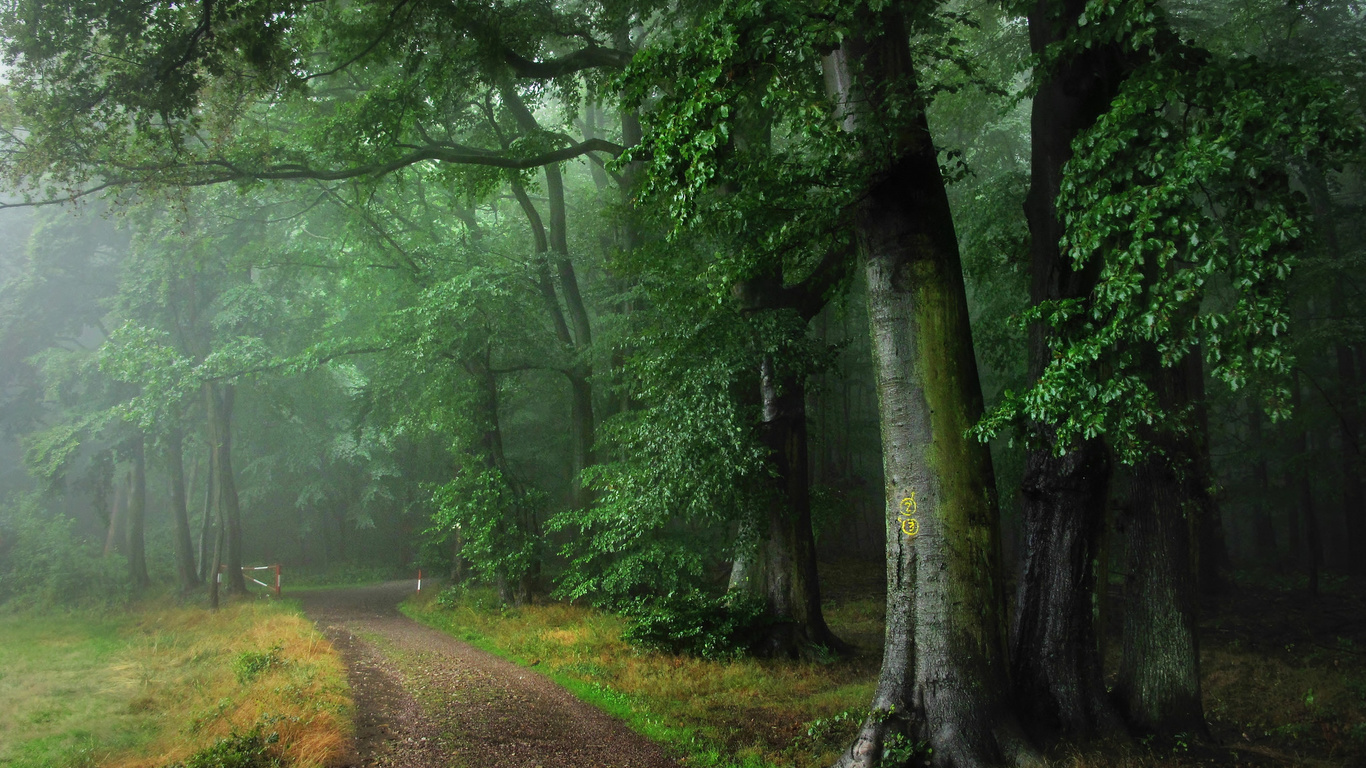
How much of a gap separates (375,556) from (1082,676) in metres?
32.1

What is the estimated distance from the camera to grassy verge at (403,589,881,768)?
7523 millimetres

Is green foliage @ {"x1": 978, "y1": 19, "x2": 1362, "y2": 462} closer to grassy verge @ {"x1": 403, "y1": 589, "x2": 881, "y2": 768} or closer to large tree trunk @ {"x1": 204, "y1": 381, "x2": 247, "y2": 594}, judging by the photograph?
grassy verge @ {"x1": 403, "y1": 589, "x2": 881, "y2": 768}

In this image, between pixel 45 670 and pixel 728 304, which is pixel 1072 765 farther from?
pixel 45 670

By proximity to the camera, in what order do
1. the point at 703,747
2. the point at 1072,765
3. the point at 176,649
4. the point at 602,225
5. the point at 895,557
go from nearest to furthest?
the point at 1072,765 → the point at 895,557 → the point at 703,747 → the point at 176,649 → the point at 602,225

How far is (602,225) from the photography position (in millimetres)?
19266

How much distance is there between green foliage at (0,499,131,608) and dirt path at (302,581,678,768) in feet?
41.4

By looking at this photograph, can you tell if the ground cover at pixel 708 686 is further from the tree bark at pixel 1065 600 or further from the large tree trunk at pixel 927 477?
the tree bark at pixel 1065 600

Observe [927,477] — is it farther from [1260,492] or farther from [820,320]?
[1260,492]

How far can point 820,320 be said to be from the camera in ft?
68.8

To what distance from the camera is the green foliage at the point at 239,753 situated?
252 inches

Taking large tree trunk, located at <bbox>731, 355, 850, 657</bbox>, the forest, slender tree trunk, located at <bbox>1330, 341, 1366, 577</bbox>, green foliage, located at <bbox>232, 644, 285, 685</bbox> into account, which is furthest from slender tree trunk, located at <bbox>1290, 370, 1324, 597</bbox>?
green foliage, located at <bbox>232, 644, 285, 685</bbox>

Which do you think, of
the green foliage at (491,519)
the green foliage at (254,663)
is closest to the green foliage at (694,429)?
the green foliage at (491,519)

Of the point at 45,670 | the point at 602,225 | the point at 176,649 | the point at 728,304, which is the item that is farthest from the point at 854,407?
the point at 45,670

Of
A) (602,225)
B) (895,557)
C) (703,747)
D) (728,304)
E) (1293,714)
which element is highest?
(602,225)
